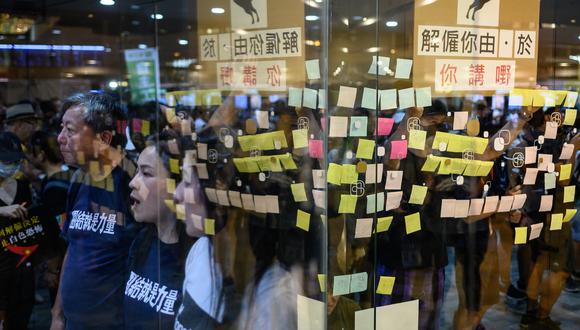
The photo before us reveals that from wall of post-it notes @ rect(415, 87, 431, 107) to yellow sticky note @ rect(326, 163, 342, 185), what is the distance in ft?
1.45

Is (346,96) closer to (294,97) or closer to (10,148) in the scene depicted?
(294,97)

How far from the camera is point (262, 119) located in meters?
2.21

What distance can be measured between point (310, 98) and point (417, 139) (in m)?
0.50

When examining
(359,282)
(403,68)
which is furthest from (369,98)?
(359,282)

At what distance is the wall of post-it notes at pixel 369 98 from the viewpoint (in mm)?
2092

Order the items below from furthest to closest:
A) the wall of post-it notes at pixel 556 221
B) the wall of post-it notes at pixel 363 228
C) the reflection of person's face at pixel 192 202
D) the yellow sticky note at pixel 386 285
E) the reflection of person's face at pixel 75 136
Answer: the wall of post-it notes at pixel 556 221 < the reflection of person's face at pixel 75 136 < the reflection of person's face at pixel 192 202 < the yellow sticky note at pixel 386 285 < the wall of post-it notes at pixel 363 228

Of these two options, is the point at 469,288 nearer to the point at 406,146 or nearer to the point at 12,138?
the point at 406,146

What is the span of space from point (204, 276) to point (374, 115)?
1.01 meters

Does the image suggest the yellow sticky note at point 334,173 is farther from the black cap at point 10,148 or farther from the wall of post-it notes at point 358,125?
the black cap at point 10,148

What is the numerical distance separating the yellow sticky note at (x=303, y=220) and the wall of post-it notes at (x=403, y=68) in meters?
0.66

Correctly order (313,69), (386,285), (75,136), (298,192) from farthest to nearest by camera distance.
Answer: (75,136)
(386,285)
(298,192)
(313,69)

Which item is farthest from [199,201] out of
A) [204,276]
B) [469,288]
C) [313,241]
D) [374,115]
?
[469,288]

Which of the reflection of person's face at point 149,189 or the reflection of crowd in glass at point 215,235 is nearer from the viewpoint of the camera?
the reflection of crowd in glass at point 215,235

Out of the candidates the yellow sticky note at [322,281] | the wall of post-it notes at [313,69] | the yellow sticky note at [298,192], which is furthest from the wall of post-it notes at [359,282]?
the wall of post-it notes at [313,69]
